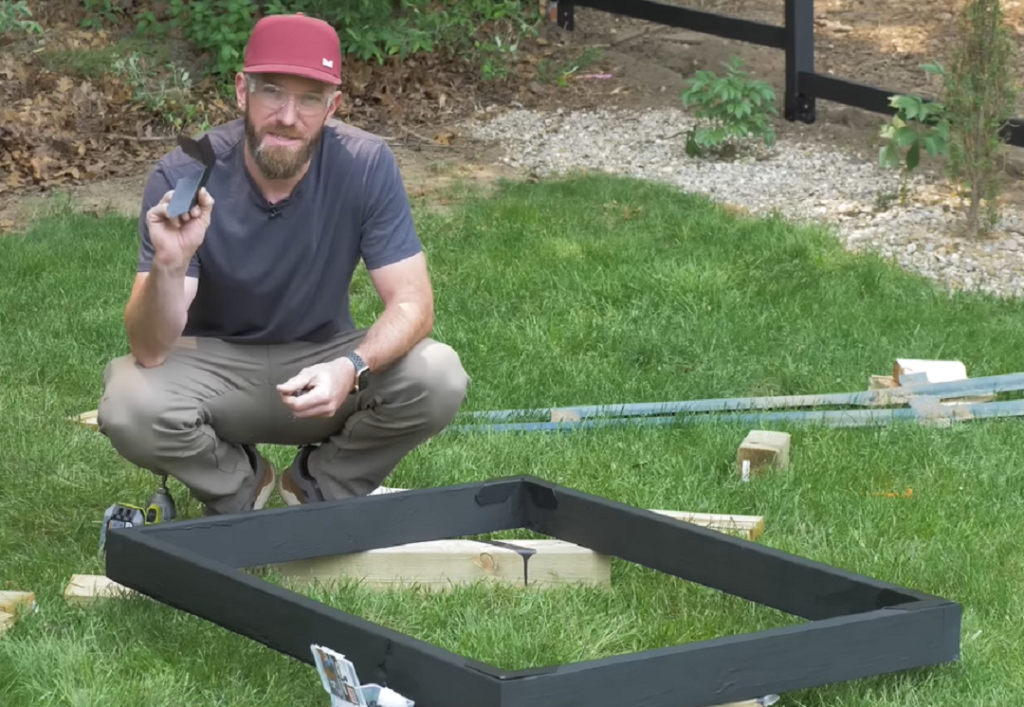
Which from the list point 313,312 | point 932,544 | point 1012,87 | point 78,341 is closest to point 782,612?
point 932,544

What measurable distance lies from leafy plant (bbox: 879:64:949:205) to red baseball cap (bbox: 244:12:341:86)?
14.6 feet

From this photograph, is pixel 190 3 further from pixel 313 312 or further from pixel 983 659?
pixel 983 659

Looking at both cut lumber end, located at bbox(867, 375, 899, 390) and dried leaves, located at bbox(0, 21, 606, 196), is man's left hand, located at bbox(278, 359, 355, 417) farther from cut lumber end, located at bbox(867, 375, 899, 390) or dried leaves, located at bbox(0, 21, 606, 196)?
dried leaves, located at bbox(0, 21, 606, 196)

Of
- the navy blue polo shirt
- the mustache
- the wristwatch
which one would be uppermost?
the mustache

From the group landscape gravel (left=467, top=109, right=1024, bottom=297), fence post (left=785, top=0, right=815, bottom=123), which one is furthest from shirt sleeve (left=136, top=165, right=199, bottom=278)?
fence post (left=785, top=0, right=815, bottom=123)

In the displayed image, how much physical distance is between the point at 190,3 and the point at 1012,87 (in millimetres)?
5614

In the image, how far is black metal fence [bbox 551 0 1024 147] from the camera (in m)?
8.66

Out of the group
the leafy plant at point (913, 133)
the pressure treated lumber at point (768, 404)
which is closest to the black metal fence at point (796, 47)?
the leafy plant at point (913, 133)

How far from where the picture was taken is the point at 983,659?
3.24 m

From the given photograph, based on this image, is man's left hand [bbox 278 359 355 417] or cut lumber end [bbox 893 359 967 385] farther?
cut lumber end [bbox 893 359 967 385]

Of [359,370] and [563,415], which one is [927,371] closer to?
[563,415]

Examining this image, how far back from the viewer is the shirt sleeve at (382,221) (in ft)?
12.8

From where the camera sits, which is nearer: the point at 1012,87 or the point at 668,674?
the point at 668,674

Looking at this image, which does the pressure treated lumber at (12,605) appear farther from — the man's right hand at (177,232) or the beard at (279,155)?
the beard at (279,155)
